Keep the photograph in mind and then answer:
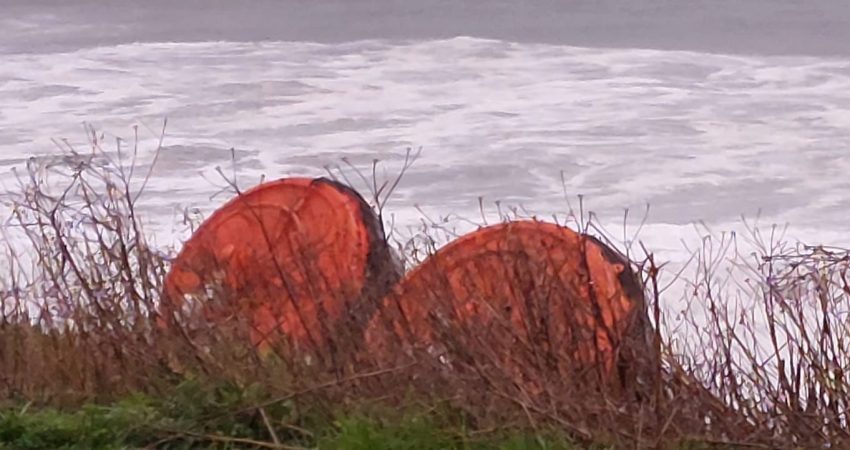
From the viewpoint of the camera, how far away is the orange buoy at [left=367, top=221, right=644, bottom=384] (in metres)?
4.73

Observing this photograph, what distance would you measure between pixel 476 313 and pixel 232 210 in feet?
5.12

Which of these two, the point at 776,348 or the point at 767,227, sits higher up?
the point at 767,227

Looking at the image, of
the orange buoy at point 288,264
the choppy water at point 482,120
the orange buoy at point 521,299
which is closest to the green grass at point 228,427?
the orange buoy at point 521,299

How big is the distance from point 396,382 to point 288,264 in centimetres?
107

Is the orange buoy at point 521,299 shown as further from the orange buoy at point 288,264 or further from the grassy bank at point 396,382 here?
the orange buoy at point 288,264

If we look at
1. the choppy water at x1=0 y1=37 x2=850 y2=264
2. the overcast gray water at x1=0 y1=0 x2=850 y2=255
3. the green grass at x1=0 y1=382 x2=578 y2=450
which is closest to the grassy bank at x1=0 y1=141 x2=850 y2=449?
the green grass at x1=0 y1=382 x2=578 y2=450

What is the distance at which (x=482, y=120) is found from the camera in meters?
13.1

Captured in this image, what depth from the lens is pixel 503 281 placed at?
5125 mm

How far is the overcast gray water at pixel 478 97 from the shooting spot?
10.7m

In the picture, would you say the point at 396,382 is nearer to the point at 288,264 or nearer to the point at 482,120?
the point at 288,264

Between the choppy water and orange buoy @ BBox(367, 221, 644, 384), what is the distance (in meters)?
3.63

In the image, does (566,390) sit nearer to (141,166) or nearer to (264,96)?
(141,166)

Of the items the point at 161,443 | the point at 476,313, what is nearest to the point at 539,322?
the point at 476,313

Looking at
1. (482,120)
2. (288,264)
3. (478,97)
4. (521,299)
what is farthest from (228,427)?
(478,97)
